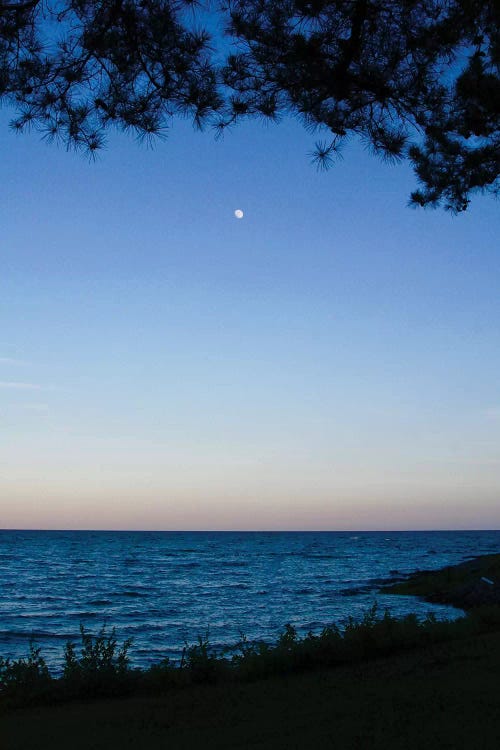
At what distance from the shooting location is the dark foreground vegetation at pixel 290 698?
6.15 meters

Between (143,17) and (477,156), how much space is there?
4.38 metres

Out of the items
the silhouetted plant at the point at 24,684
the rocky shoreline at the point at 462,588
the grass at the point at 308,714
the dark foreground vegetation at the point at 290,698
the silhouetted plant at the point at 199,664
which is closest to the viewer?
the grass at the point at 308,714

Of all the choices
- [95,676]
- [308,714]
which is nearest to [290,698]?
[308,714]

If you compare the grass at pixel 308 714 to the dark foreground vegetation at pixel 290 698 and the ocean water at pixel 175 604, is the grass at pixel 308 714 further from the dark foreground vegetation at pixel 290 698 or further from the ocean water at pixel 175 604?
the ocean water at pixel 175 604

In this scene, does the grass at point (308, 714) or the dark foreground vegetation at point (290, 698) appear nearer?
the grass at point (308, 714)

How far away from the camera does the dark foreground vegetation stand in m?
6.15

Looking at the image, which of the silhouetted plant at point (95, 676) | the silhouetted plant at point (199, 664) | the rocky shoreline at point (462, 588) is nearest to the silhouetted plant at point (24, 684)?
the silhouetted plant at point (199, 664)

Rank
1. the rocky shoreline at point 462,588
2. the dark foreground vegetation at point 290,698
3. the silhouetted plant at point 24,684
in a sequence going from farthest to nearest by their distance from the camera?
the rocky shoreline at point 462,588 < the silhouetted plant at point 24,684 < the dark foreground vegetation at point 290,698

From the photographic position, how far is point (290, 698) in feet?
25.7

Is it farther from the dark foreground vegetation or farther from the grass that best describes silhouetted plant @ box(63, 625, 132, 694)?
the grass

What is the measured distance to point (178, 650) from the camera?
69.9 feet

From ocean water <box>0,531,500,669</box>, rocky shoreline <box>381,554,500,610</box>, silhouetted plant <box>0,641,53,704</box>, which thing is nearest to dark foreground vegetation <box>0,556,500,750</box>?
silhouetted plant <box>0,641,53,704</box>

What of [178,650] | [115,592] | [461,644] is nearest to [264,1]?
[461,644]

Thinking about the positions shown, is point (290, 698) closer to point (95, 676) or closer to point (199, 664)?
point (199, 664)
